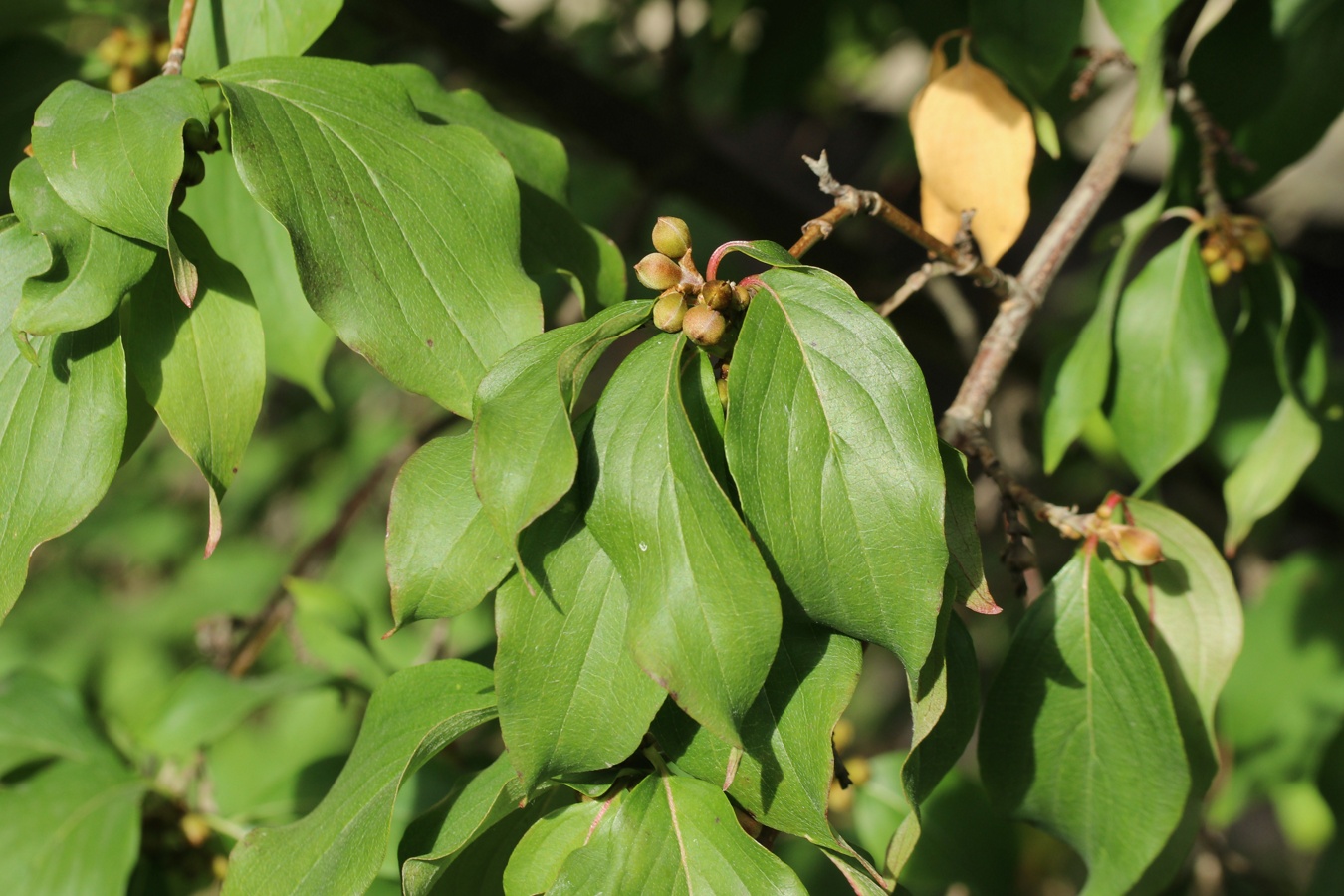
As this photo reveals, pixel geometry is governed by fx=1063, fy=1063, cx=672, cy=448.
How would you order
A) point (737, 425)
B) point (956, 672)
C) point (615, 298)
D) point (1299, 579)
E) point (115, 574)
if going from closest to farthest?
1. point (737, 425)
2. point (956, 672)
3. point (615, 298)
4. point (1299, 579)
5. point (115, 574)

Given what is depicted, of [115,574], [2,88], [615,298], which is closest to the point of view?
[615,298]

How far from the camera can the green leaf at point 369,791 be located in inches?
20.1

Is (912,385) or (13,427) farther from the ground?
(912,385)

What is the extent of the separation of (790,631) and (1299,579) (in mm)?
1265

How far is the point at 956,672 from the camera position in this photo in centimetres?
56

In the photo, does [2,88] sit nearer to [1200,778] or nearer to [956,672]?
[956,672]

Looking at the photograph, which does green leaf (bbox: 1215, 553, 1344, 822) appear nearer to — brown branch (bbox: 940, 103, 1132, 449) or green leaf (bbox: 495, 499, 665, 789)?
brown branch (bbox: 940, 103, 1132, 449)

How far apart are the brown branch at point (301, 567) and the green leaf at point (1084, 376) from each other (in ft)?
1.91

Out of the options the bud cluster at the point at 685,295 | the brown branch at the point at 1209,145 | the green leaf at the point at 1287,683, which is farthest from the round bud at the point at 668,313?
the green leaf at the point at 1287,683

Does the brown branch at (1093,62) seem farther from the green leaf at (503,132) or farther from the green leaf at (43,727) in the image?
the green leaf at (43,727)

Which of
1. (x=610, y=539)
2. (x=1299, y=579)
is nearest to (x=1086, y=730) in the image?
(x=610, y=539)

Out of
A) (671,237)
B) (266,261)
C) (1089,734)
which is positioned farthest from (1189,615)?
(266,261)

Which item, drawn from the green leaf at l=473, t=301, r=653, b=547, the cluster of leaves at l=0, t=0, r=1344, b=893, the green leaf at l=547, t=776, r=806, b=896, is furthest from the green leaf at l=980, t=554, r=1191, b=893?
the green leaf at l=473, t=301, r=653, b=547

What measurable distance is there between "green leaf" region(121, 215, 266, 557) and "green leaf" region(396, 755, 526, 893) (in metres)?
0.18
